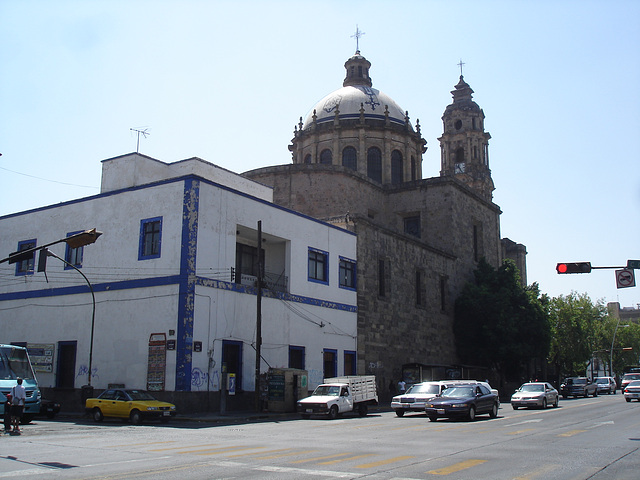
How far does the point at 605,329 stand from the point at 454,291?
3969 cm

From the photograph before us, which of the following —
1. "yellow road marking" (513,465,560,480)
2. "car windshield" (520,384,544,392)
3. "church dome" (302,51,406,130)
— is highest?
"church dome" (302,51,406,130)

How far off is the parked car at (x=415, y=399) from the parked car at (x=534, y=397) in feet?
16.2

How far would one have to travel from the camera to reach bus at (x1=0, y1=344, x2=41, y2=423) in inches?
801

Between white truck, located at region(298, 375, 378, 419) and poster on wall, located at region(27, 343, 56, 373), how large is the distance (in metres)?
12.6

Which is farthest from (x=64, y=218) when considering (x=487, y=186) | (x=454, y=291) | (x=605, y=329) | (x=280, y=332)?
(x=605, y=329)

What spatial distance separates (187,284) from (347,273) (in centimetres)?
1171

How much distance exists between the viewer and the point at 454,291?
45.7 meters

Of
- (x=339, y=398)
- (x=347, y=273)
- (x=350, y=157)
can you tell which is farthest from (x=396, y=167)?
(x=339, y=398)

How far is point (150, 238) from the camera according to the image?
88.4ft

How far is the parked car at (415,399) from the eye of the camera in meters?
25.0

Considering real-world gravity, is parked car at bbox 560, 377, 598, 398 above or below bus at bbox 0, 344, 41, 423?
below

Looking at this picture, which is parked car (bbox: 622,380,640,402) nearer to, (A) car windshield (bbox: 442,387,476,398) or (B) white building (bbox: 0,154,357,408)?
(B) white building (bbox: 0,154,357,408)

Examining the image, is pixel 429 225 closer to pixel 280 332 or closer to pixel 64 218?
pixel 280 332

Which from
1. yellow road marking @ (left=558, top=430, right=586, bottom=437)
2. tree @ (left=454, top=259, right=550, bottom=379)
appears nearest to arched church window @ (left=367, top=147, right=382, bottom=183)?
tree @ (left=454, top=259, right=550, bottom=379)
